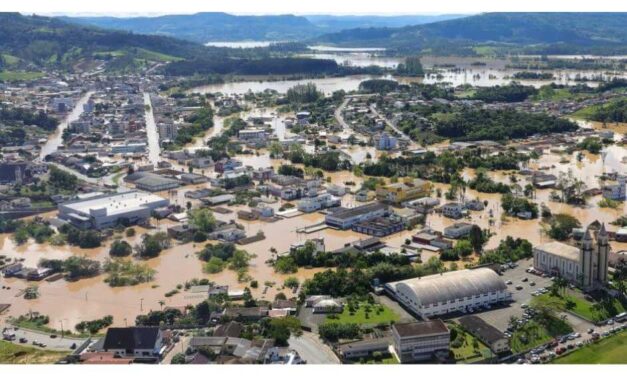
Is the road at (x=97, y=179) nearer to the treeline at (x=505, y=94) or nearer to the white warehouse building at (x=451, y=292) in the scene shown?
the white warehouse building at (x=451, y=292)

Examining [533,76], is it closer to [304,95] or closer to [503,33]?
[304,95]

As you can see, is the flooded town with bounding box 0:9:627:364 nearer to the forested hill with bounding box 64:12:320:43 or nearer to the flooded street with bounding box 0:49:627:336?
the flooded street with bounding box 0:49:627:336

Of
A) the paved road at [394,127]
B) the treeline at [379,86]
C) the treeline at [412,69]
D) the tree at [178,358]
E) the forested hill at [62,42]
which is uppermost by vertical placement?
the forested hill at [62,42]

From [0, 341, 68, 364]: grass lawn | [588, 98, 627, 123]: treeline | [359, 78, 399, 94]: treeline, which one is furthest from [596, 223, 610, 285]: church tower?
[359, 78, 399, 94]: treeline

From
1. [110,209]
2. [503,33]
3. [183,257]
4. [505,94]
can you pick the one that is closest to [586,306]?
[183,257]

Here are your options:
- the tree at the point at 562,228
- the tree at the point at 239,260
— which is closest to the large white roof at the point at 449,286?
the tree at the point at 239,260

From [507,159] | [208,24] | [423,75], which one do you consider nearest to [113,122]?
[507,159]
